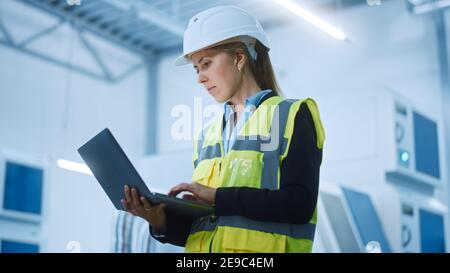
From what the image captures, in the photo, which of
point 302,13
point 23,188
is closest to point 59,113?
point 302,13

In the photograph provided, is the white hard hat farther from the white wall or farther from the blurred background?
the white wall

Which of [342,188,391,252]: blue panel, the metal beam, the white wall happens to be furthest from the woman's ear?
the metal beam

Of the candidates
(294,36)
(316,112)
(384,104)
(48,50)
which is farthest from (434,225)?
(48,50)

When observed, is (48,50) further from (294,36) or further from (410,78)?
(410,78)

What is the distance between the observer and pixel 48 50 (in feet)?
22.6

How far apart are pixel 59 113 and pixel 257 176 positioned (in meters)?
5.76

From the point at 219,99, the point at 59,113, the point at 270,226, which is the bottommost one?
the point at 270,226

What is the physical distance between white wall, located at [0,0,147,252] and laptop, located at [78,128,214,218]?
4664 millimetres

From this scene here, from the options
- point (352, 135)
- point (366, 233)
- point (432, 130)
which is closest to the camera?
point (366, 233)

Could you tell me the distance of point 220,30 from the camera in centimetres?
146

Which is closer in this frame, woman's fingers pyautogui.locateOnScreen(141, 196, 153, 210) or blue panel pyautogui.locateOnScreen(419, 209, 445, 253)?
woman's fingers pyautogui.locateOnScreen(141, 196, 153, 210)

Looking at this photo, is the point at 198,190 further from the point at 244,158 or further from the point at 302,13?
the point at 302,13

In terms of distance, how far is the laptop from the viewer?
1.32 meters
